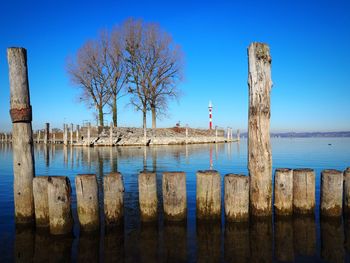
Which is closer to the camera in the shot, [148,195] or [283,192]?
[148,195]

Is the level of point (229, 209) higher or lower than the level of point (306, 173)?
lower

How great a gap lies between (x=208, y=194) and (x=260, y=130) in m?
1.70

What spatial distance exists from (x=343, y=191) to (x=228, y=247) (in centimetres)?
308

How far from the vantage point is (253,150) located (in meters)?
6.02

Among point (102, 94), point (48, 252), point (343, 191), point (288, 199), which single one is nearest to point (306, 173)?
point (288, 199)

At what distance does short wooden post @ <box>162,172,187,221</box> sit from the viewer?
564 cm

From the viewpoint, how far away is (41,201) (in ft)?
18.0

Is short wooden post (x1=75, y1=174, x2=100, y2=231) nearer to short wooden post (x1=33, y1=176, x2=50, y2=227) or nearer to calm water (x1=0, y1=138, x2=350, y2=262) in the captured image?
calm water (x1=0, y1=138, x2=350, y2=262)

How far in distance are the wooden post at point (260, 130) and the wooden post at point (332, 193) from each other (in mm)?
1116

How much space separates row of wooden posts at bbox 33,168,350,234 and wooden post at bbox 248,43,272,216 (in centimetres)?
28

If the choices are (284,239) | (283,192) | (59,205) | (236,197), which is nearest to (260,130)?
(283,192)

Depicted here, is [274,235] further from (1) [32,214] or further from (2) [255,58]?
(1) [32,214]

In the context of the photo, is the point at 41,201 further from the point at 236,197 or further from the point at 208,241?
the point at 236,197

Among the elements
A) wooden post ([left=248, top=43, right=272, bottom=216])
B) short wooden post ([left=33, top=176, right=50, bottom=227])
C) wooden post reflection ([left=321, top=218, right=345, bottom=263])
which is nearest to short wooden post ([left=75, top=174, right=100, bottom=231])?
short wooden post ([left=33, top=176, right=50, bottom=227])
